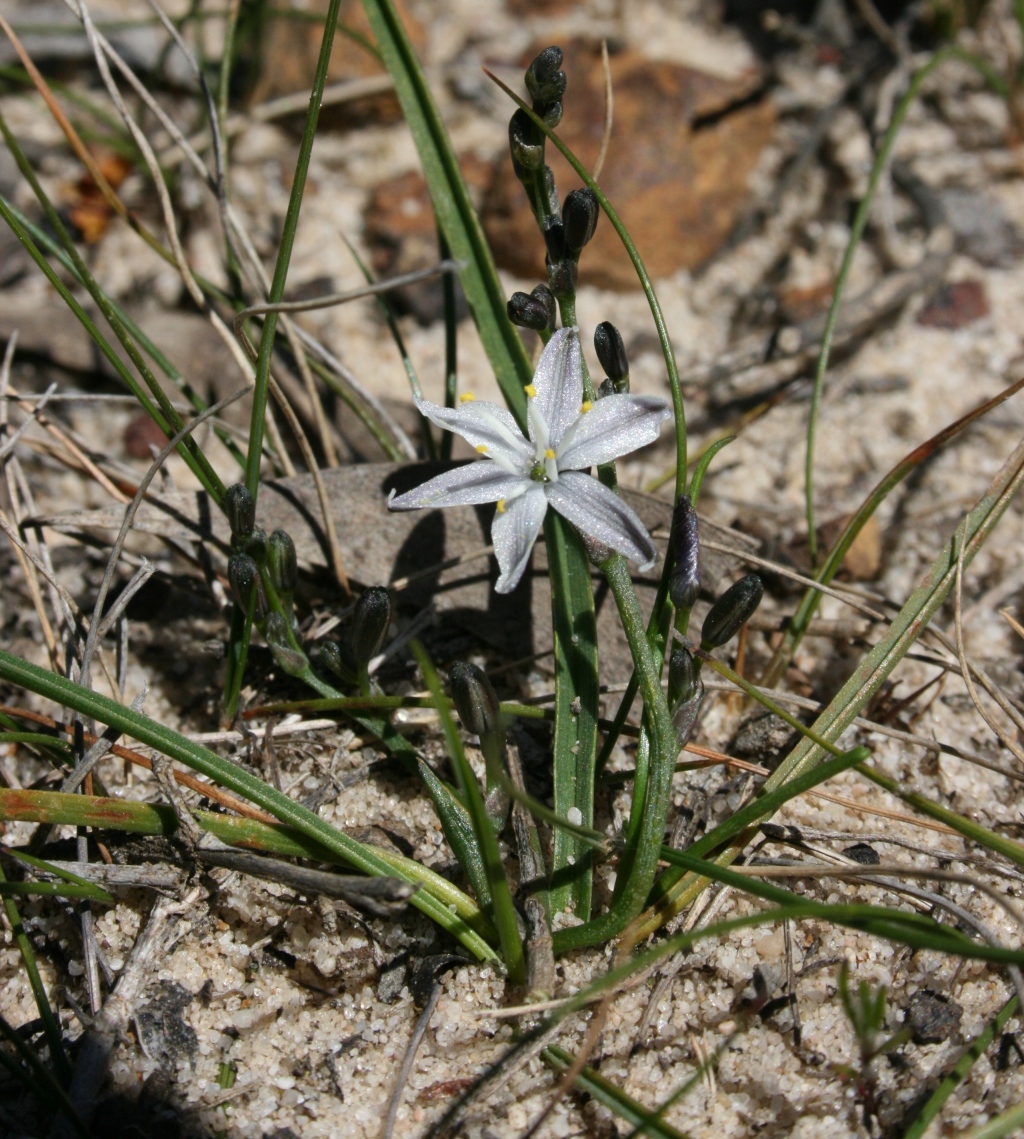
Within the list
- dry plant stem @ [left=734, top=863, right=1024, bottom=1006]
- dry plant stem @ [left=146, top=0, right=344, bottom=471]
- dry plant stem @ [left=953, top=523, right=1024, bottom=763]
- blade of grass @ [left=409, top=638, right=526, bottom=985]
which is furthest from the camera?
dry plant stem @ [left=146, top=0, right=344, bottom=471]

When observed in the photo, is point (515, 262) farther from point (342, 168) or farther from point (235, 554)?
point (235, 554)

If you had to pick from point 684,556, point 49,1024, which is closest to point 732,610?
point 684,556

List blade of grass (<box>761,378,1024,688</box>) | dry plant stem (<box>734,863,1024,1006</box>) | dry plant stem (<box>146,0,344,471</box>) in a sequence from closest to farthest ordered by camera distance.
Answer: dry plant stem (<box>734,863,1024,1006</box>)
blade of grass (<box>761,378,1024,688</box>)
dry plant stem (<box>146,0,344,471</box>)

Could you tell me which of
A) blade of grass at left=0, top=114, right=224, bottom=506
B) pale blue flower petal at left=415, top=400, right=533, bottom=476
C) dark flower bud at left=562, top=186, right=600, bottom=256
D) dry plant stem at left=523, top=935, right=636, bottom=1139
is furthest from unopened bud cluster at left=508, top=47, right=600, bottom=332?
dry plant stem at left=523, top=935, right=636, bottom=1139

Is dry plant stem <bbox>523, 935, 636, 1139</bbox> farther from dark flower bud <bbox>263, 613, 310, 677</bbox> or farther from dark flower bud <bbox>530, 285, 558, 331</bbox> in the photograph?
dark flower bud <bbox>530, 285, 558, 331</bbox>

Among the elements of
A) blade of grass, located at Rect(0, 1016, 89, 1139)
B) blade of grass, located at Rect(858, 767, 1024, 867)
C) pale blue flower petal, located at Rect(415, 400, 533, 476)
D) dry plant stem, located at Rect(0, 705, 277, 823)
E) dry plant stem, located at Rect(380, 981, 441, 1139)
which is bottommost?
dry plant stem, located at Rect(380, 981, 441, 1139)

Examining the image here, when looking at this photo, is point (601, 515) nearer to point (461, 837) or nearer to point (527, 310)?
point (527, 310)

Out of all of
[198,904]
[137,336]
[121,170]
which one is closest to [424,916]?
[198,904]
